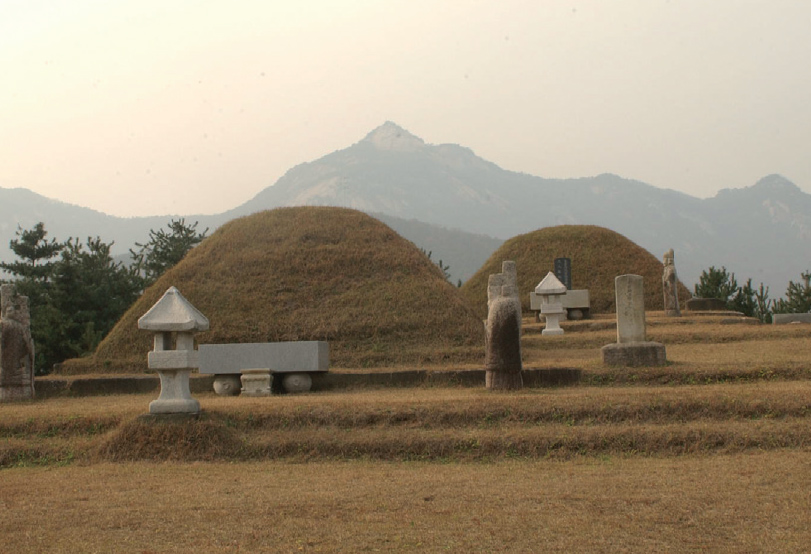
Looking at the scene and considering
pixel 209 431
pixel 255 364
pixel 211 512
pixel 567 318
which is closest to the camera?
pixel 211 512

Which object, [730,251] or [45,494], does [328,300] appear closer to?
[45,494]

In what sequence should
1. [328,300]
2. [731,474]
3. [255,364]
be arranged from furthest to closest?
1. [328,300]
2. [255,364]
3. [731,474]

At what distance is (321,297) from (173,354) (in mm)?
11499

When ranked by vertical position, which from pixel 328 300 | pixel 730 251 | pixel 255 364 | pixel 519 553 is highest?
pixel 730 251

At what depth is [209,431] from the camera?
11398 millimetres

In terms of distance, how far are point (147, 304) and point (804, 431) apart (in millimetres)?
18596

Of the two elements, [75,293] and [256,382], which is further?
[75,293]

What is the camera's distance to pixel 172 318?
11.9m

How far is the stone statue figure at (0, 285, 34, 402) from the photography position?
15945 millimetres

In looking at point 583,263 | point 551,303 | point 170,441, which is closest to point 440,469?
point 170,441

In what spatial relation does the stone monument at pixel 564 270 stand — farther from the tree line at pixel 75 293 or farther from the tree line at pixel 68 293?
the tree line at pixel 68 293

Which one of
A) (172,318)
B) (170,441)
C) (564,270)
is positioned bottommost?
(170,441)

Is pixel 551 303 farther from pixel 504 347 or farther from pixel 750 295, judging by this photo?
pixel 750 295

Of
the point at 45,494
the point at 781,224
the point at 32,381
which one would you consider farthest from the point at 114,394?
the point at 781,224
